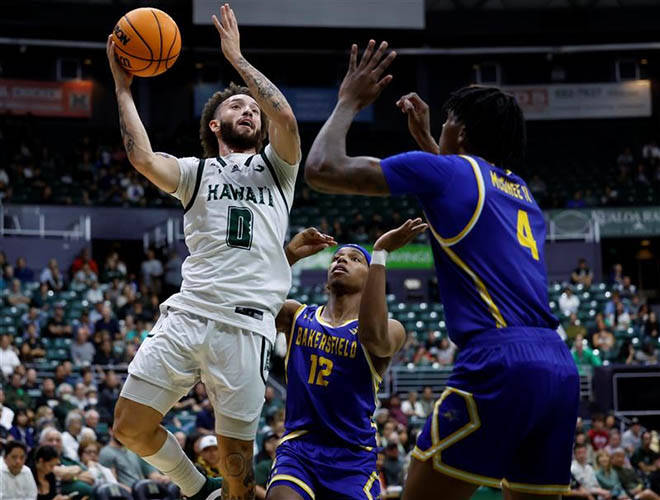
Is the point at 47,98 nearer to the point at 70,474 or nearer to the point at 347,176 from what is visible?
the point at 70,474

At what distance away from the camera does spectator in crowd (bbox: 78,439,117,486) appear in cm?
1098

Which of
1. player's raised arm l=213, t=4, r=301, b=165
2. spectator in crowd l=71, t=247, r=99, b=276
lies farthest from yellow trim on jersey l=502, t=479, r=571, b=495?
spectator in crowd l=71, t=247, r=99, b=276

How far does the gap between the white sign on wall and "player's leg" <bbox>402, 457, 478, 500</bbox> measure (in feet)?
106

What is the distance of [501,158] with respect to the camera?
4.20 metres

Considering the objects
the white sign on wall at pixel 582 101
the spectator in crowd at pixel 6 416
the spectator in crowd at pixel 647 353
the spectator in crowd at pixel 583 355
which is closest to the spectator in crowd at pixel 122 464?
the spectator in crowd at pixel 6 416

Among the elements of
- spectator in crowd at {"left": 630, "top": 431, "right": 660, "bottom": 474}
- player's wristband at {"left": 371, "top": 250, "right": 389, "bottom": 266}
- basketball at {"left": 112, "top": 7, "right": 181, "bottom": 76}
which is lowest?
spectator in crowd at {"left": 630, "top": 431, "right": 660, "bottom": 474}

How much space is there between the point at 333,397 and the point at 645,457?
11789mm

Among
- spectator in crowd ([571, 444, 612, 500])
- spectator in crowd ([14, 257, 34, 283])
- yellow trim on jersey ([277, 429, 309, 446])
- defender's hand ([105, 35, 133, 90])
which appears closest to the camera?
defender's hand ([105, 35, 133, 90])

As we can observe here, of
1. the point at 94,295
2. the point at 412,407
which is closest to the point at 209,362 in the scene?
the point at 412,407

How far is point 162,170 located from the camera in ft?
18.1

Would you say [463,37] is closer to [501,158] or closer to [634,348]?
[634,348]

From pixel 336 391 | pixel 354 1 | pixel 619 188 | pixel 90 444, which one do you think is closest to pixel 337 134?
pixel 336 391

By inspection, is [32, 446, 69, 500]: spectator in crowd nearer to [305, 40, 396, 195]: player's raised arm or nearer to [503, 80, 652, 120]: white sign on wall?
[305, 40, 396, 195]: player's raised arm

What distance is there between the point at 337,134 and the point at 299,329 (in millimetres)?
2693
